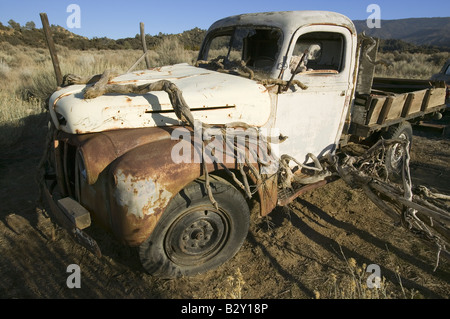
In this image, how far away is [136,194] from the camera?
196 centimetres

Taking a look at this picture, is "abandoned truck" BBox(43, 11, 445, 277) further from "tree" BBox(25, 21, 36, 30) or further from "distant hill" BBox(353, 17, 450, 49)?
"distant hill" BBox(353, 17, 450, 49)

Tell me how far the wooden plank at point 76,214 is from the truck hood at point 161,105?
1.84 feet

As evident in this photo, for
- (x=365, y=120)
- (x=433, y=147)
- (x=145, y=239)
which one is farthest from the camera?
(x=433, y=147)

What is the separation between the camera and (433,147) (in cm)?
602

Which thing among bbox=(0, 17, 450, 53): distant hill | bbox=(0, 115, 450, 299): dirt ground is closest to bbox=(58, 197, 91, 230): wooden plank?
bbox=(0, 115, 450, 299): dirt ground

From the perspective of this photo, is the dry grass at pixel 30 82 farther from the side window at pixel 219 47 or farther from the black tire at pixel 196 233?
the black tire at pixel 196 233

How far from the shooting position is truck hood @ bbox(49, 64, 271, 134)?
227 cm

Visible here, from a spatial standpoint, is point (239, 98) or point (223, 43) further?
point (223, 43)

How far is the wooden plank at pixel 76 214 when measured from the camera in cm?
202

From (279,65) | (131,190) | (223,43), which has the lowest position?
(131,190)
